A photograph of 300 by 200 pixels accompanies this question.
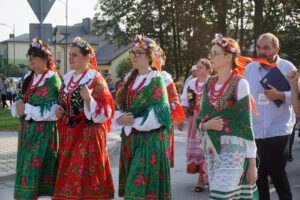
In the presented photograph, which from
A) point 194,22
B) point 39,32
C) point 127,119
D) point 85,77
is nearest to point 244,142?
point 127,119

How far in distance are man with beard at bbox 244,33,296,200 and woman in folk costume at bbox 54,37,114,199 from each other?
5.45 feet

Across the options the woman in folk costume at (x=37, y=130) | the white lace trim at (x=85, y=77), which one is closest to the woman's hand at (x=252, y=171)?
the white lace trim at (x=85, y=77)

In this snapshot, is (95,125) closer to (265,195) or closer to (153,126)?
(153,126)

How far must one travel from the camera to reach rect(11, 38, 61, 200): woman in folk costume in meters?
4.66

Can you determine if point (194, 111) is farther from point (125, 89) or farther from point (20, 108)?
point (20, 108)

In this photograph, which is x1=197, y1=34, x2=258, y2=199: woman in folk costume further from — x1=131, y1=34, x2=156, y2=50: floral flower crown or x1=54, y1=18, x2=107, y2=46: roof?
x1=54, y1=18, x2=107, y2=46: roof

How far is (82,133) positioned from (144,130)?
85 centimetres

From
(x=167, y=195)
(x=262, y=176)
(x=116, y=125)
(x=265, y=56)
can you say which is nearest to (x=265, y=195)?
(x=262, y=176)

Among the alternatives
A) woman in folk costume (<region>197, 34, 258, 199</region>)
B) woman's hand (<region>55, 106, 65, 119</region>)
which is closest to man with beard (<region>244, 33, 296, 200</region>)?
woman in folk costume (<region>197, 34, 258, 199</region>)

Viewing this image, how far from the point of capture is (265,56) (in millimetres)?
4574

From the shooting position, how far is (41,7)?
6293 mm

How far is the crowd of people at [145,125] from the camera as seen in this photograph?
140 inches

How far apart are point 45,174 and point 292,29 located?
63.8 feet

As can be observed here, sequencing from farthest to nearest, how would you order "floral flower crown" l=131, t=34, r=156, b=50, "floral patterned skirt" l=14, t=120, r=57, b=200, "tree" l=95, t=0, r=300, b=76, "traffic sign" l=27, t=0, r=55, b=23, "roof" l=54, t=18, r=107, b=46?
"roof" l=54, t=18, r=107, b=46 < "tree" l=95, t=0, r=300, b=76 < "traffic sign" l=27, t=0, r=55, b=23 < "floral patterned skirt" l=14, t=120, r=57, b=200 < "floral flower crown" l=131, t=34, r=156, b=50
